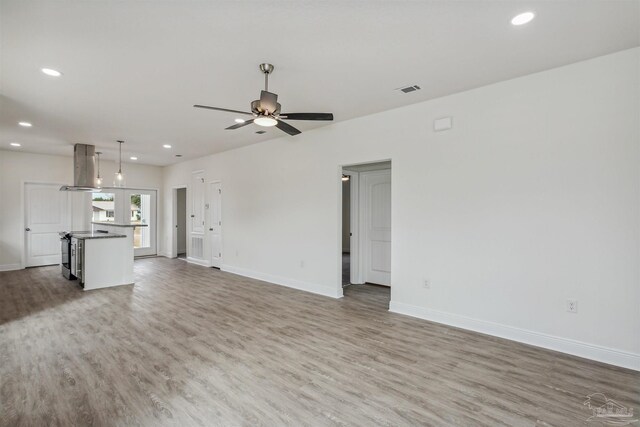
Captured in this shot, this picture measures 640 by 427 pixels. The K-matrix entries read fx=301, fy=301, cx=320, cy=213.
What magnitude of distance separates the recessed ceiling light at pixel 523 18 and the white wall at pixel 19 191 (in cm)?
972

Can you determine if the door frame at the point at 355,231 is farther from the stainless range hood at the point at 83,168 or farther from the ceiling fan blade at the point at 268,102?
the stainless range hood at the point at 83,168

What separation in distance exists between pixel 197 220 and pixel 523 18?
789cm

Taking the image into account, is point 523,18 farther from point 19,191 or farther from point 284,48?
point 19,191

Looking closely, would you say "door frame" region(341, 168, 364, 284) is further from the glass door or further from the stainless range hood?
the glass door

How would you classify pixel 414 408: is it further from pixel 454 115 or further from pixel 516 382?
pixel 454 115

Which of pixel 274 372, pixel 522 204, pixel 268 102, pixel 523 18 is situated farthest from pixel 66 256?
pixel 523 18

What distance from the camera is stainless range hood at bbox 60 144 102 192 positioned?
Result: 20.5 feet

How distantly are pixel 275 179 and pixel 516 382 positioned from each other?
472cm

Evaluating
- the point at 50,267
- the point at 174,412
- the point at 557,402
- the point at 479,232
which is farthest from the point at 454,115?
the point at 50,267

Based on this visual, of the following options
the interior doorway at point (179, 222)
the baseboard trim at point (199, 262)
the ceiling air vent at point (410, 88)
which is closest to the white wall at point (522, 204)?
the ceiling air vent at point (410, 88)

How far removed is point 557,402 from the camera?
2232 mm

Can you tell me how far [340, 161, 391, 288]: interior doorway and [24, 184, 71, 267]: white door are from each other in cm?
748

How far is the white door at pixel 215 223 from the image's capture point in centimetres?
740

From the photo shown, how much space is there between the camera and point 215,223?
24.8ft
